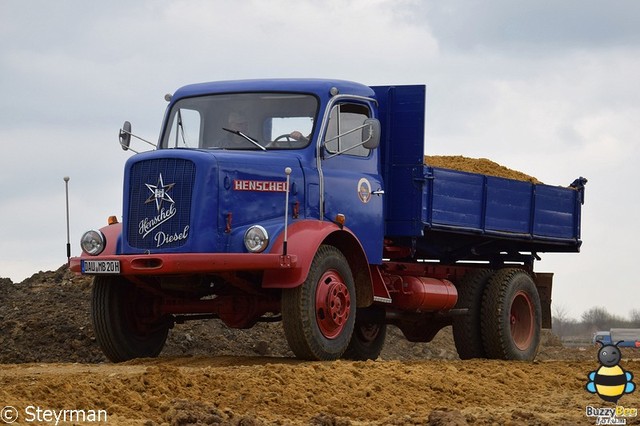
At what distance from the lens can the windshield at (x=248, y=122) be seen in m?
15.4

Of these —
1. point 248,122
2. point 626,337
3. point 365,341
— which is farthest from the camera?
point 626,337

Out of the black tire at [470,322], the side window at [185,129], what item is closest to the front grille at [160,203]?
the side window at [185,129]

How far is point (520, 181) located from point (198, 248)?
248 inches

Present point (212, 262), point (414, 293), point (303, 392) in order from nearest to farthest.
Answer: point (303, 392) < point (212, 262) < point (414, 293)

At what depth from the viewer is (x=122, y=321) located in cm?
1573

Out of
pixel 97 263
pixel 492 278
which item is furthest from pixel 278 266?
pixel 492 278

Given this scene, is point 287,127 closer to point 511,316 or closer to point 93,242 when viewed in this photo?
point 93,242

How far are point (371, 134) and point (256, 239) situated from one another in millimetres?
1997

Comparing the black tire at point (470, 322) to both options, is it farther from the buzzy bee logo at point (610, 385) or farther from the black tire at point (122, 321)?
the black tire at point (122, 321)

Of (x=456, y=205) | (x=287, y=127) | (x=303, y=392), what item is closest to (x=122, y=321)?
(x=287, y=127)

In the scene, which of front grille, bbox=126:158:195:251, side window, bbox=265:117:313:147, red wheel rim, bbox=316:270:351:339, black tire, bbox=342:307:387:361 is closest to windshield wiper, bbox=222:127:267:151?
side window, bbox=265:117:313:147

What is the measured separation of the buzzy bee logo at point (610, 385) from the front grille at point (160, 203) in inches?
180

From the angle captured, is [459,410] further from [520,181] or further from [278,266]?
[520,181]

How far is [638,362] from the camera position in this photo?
703 inches
